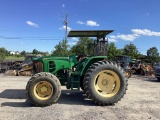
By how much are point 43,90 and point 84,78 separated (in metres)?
1.46

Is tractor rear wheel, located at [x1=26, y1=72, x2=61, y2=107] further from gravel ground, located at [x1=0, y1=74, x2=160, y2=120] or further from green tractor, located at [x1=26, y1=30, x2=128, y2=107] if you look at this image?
gravel ground, located at [x1=0, y1=74, x2=160, y2=120]

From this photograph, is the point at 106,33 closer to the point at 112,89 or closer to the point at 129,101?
the point at 112,89

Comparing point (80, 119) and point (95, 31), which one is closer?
point (80, 119)

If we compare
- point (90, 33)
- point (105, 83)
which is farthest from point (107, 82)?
point (90, 33)

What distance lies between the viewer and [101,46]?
9211mm

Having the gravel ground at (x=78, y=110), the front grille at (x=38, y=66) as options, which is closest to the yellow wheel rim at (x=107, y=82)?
the gravel ground at (x=78, y=110)

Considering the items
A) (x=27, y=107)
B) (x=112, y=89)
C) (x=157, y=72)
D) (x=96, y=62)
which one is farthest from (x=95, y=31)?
(x=157, y=72)

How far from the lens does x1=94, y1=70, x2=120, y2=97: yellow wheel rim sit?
8.66m

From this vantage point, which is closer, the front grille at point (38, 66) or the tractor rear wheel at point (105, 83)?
the tractor rear wheel at point (105, 83)

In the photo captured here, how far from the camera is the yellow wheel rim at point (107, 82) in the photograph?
28.4 ft

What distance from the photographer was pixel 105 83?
8719mm

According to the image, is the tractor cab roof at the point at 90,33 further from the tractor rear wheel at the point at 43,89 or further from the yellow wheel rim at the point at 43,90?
the yellow wheel rim at the point at 43,90

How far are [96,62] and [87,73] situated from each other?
2.25ft

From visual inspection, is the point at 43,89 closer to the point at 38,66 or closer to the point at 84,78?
the point at 84,78
